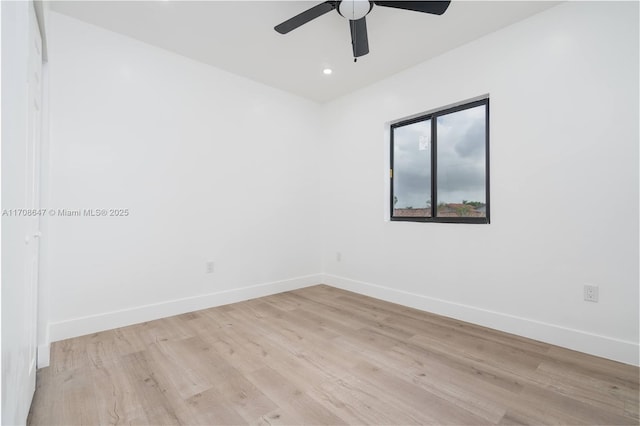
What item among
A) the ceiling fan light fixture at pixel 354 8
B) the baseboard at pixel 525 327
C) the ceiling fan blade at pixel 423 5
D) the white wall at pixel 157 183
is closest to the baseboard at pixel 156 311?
the white wall at pixel 157 183

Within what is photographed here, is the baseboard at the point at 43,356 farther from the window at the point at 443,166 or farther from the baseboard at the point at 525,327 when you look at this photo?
the window at the point at 443,166

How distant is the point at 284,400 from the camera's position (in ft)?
5.25

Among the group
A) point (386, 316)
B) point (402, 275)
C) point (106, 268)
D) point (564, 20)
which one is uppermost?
point (564, 20)

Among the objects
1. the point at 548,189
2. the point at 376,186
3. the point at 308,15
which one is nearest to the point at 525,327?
the point at 548,189

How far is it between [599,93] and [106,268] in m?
4.04

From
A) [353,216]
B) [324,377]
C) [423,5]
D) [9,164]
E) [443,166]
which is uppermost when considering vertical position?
[423,5]

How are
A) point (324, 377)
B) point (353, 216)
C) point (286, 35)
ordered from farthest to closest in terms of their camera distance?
point (353, 216), point (286, 35), point (324, 377)

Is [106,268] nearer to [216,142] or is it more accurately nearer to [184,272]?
[184,272]

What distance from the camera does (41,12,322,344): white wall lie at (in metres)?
2.42

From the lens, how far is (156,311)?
9.20 feet

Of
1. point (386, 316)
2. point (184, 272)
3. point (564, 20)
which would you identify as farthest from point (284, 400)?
point (564, 20)

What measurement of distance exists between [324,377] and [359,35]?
95.0 inches

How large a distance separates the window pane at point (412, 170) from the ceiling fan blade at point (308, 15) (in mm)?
1716

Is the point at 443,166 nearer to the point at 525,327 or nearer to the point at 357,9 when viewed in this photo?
the point at 525,327
